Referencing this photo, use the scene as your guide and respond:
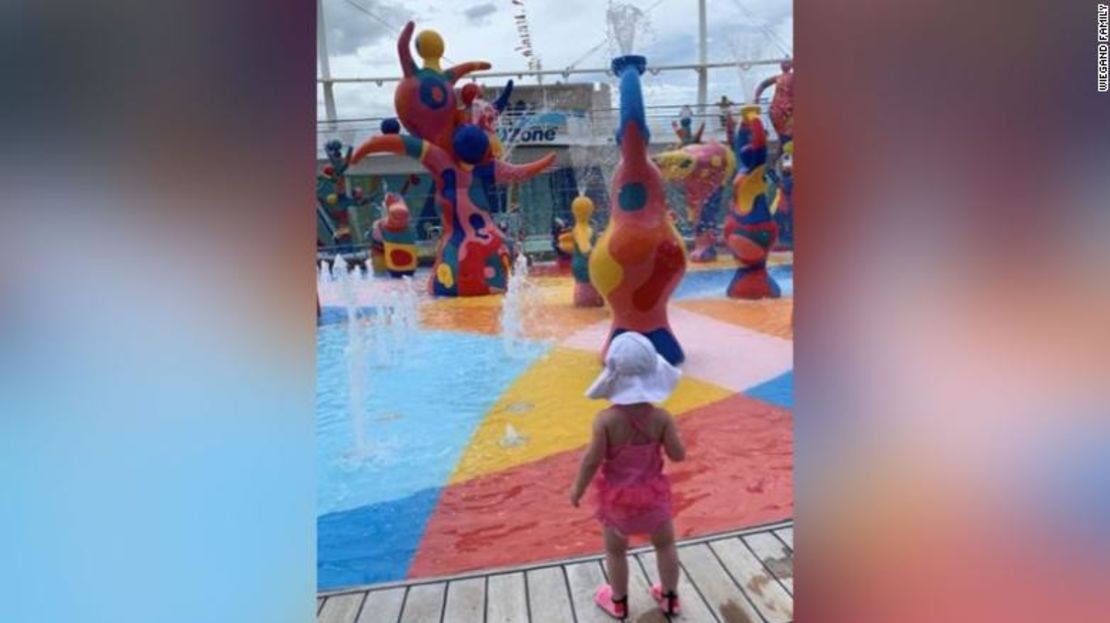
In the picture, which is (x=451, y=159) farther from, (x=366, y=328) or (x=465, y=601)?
(x=465, y=601)

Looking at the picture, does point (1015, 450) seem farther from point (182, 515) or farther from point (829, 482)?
point (182, 515)

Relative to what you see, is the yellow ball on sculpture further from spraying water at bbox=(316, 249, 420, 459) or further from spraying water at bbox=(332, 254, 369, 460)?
spraying water at bbox=(332, 254, 369, 460)

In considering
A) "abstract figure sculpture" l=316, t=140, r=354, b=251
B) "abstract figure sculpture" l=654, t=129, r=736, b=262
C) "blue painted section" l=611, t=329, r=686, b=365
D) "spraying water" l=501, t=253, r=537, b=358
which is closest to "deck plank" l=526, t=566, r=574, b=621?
"blue painted section" l=611, t=329, r=686, b=365

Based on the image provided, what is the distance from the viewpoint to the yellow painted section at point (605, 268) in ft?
15.4

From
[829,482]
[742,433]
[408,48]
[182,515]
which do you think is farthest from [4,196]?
[408,48]

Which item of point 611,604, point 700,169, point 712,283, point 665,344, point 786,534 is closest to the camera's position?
point 611,604

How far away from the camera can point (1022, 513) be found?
0.75m

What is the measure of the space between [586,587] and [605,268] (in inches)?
117

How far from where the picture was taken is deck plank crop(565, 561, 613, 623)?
5.97 feet

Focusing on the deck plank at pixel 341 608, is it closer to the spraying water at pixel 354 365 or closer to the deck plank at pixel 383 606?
the deck plank at pixel 383 606

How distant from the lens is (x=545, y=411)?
4184mm

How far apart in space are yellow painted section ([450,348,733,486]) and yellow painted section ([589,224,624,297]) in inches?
28.3

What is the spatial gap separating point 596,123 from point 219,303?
1462cm

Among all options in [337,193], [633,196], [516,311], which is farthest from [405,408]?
[337,193]
